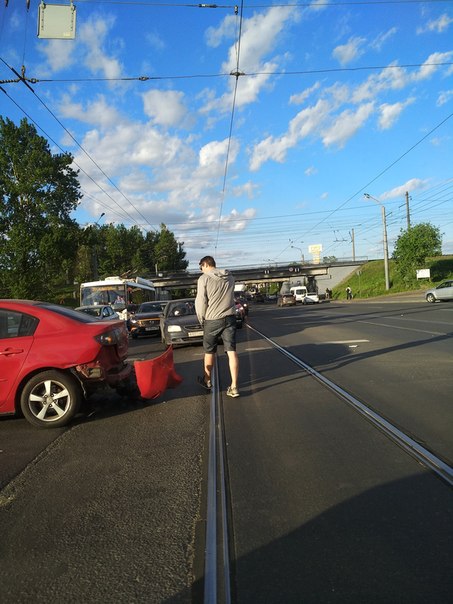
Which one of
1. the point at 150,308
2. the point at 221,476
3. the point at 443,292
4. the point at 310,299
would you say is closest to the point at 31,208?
the point at 150,308

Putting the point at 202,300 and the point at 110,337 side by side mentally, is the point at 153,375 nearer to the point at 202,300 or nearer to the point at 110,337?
the point at 110,337

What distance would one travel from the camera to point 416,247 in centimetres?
4791

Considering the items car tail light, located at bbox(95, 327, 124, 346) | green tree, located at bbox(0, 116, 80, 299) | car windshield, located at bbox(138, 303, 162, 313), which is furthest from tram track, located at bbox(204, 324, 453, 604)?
green tree, located at bbox(0, 116, 80, 299)

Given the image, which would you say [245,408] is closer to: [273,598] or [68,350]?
[68,350]

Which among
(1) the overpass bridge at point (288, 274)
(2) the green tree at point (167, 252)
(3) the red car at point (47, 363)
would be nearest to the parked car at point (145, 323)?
(3) the red car at point (47, 363)

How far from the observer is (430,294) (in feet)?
111

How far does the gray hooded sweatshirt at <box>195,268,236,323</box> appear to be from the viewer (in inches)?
271

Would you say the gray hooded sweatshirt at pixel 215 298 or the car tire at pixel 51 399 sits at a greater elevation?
the gray hooded sweatshirt at pixel 215 298

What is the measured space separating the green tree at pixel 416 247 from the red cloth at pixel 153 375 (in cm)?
4595

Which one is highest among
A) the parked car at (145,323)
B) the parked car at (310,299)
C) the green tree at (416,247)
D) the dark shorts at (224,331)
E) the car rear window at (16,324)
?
the green tree at (416,247)

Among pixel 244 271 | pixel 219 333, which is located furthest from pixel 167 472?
pixel 244 271

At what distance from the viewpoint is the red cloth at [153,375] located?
6.35m

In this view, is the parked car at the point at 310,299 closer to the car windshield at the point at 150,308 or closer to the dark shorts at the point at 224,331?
the car windshield at the point at 150,308

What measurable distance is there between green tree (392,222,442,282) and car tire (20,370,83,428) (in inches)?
1865
